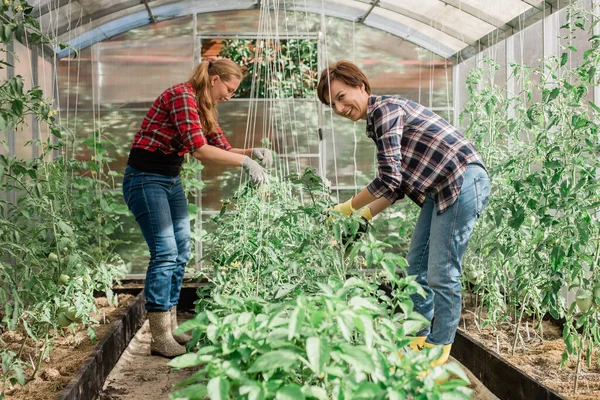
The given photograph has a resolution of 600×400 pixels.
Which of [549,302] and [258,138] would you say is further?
[258,138]

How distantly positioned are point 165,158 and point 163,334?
0.79 meters

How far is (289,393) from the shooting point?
973mm

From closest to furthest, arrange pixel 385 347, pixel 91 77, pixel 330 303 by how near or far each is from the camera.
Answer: pixel 330 303
pixel 385 347
pixel 91 77

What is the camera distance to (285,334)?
1.04 meters

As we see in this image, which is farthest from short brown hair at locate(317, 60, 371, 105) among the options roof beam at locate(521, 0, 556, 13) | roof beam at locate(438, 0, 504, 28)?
roof beam at locate(438, 0, 504, 28)

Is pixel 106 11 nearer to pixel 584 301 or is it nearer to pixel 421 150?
pixel 421 150

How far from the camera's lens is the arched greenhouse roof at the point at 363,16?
4805mm

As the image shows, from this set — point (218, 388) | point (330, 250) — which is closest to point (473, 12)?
point (330, 250)

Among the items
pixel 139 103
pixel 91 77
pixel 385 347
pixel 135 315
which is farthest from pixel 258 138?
pixel 385 347

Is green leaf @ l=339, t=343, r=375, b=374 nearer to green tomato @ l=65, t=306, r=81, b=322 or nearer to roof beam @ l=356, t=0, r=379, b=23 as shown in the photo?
green tomato @ l=65, t=306, r=81, b=322

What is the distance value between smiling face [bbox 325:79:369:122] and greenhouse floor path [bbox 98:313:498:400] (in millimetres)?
1144

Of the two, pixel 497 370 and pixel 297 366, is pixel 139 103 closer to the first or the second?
pixel 497 370

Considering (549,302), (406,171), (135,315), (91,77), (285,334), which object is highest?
(91,77)

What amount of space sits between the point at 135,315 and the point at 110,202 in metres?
0.77
